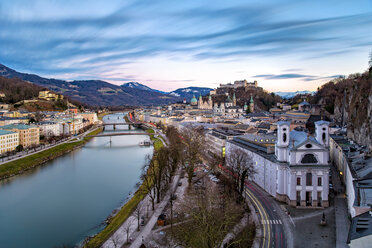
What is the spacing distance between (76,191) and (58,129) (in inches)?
920

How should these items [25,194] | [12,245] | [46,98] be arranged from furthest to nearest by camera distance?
[46,98]
[25,194]
[12,245]

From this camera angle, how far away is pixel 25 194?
53.5ft

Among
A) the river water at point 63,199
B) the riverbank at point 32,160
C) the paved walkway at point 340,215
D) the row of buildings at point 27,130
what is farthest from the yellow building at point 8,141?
the paved walkway at point 340,215

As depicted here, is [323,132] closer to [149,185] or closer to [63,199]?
[149,185]

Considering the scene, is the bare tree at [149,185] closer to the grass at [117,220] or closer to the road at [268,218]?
the grass at [117,220]

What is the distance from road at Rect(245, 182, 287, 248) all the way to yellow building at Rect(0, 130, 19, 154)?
20531 millimetres

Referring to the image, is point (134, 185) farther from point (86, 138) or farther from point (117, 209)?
point (86, 138)

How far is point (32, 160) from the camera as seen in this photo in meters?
23.2

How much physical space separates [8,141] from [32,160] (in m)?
3.98

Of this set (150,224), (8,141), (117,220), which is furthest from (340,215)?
(8,141)

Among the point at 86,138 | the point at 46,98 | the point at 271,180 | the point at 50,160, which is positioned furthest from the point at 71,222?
the point at 46,98

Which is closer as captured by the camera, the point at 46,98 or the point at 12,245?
the point at 12,245

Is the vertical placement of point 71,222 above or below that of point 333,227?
below

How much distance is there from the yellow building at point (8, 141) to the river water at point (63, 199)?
393 centimetres
